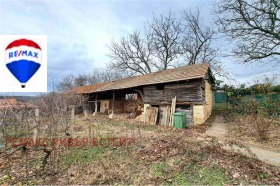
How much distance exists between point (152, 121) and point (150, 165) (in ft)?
23.5

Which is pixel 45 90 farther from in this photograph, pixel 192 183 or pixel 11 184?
pixel 192 183

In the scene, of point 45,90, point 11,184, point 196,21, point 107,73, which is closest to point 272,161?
point 11,184

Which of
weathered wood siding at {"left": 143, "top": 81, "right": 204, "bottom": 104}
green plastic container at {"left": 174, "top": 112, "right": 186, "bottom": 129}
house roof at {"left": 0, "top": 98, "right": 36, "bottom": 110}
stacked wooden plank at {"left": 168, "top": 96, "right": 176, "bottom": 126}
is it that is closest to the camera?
house roof at {"left": 0, "top": 98, "right": 36, "bottom": 110}

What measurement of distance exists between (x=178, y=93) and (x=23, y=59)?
871cm

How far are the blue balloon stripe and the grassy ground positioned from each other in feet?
8.97

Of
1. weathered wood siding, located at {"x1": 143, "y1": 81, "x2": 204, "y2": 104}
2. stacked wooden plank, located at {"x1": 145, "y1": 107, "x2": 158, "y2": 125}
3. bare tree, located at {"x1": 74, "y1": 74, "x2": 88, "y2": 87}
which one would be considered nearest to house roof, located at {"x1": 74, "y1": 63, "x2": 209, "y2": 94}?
weathered wood siding, located at {"x1": 143, "y1": 81, "x2": 204, "y2": 104}

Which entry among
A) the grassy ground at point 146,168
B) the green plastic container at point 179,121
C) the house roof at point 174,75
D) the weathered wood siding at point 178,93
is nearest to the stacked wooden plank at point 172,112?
the weathered wood siding at point 178,93

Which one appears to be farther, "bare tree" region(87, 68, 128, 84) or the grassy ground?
"bare tree" region(87, 68, 128, 84)

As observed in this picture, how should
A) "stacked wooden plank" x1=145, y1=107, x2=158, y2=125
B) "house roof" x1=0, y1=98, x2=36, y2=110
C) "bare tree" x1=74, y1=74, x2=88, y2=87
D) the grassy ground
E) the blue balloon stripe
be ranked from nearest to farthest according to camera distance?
the grassy ground → "house roof" x1=0, y1=98, x2=36, y2=110 → the blue balloon stripe → "stacked wooden plank" x1=145, y1=107, x2=158, y2=125 → "bare tree" x1=74, y1=74, x2=88, y2=87

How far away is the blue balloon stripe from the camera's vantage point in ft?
18.7

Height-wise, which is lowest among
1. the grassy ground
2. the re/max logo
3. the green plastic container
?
the grassy ground

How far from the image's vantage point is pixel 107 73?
4053cm

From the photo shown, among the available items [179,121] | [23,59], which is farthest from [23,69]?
[179,121]

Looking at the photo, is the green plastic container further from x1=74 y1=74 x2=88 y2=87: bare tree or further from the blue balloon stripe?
x1=74 y1=74 x2=88 y2=87: bare tree
